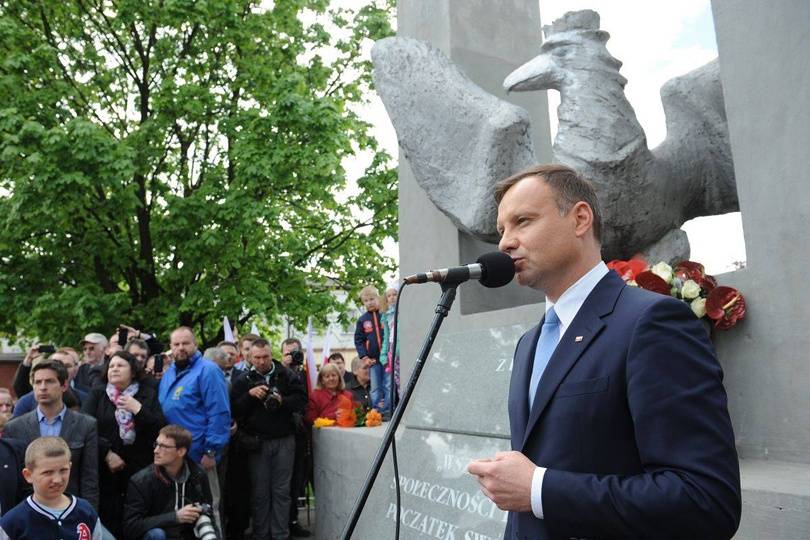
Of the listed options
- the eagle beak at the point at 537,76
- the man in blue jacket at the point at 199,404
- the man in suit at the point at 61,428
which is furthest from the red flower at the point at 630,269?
the man in suit at the point at 61,428

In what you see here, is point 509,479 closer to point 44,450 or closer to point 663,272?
point 663,272

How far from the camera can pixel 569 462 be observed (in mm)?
1461

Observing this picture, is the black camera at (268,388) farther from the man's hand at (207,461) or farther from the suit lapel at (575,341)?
the suit lapel at (575,341)

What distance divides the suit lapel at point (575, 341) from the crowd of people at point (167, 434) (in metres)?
3.46

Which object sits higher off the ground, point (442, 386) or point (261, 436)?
point (442, 386)

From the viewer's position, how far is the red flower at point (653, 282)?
3.21 m

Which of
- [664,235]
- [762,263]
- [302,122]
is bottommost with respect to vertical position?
[762,263]

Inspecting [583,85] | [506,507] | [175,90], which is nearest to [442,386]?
[583,85]

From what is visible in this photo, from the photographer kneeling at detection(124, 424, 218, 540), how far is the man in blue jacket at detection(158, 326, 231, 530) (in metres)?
0.59

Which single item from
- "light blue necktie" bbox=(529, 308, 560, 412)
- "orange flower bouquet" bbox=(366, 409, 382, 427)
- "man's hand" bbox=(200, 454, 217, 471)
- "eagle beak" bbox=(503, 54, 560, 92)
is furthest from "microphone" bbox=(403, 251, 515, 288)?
"orange flower bouquet" bbox=(366, 409, 382, 427)

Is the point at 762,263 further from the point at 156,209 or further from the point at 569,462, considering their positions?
the point at 156,209

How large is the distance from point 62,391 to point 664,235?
4.38 metres

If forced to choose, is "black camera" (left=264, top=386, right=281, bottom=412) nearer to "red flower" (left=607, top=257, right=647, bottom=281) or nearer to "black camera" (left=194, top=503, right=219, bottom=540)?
"black camera" (left=194, top=503, right=219, bottom=540)

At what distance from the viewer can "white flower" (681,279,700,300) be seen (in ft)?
10.4
